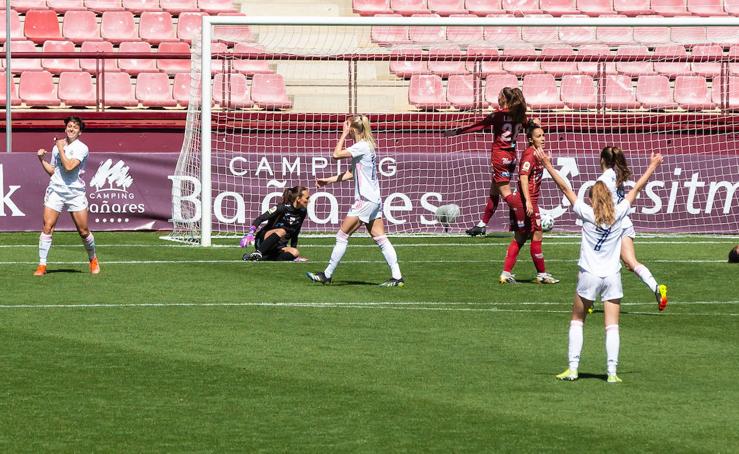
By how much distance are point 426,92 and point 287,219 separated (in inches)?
341

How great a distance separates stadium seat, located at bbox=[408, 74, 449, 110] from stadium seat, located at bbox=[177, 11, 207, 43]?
466cm

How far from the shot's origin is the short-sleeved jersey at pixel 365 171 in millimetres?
16156

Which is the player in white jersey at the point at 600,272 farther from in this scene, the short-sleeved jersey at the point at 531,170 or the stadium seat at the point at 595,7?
the stadium seat at the point at 595,7

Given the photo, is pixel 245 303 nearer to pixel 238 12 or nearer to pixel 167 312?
pixel 167 312

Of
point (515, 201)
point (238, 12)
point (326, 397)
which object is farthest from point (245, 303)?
point (238, 12)

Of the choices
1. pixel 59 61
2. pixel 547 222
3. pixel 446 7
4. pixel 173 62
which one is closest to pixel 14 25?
pixel 59 61

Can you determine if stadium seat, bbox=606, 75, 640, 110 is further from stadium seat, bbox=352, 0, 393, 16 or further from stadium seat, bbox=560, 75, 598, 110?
stadium seat, bbox=352, 0, 393, 16

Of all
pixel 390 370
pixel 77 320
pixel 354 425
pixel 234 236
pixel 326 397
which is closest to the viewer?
pixel 354 425

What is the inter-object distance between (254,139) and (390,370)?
14.4 meters

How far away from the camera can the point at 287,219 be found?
19297 millimetres

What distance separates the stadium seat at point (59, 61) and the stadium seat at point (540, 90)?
8.66 meters

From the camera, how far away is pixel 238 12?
98.3 ft

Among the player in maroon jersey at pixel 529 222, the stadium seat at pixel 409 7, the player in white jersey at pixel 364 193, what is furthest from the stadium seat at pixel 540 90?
the player in white jersey at pixel 364 193

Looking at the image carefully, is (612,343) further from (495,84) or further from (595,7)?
(595,7)
